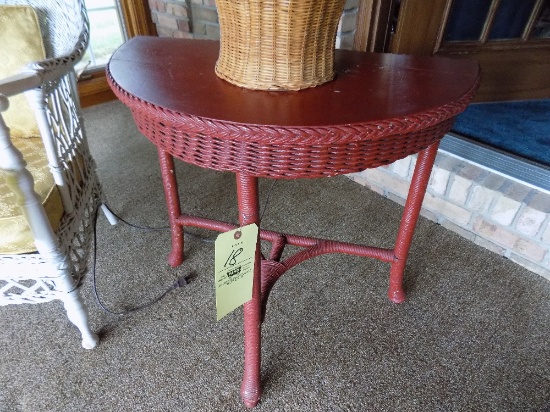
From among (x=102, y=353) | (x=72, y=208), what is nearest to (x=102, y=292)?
(x=102, y=353)

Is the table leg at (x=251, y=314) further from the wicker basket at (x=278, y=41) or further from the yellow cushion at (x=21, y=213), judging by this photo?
the yellow cushion at (x=21, y=213)

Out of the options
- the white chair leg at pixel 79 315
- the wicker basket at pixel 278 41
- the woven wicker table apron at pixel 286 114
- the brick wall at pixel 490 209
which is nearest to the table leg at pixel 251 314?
the woven wicker table apron at pixel 286 114

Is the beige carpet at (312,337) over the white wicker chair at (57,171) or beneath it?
beneath

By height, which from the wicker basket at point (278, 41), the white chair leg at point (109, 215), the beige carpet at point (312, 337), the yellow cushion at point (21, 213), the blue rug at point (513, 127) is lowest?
the beige carpet at point (312, 337)

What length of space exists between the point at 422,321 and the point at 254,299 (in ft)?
1.72

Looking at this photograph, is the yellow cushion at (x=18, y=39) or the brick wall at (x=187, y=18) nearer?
the yellow cushion at (x=18, y=39)

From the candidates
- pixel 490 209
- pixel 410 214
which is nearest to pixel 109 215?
pixel 410 214

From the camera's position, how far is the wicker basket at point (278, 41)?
581mm

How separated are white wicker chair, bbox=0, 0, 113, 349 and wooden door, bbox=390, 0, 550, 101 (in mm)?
951

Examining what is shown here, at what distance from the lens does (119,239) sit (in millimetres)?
1321

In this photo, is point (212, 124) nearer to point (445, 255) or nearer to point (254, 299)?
point (254, 299)

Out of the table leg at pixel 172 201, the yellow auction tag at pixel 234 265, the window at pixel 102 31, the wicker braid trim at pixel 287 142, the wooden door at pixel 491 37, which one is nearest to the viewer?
the wicker braid trim at pixel 287 142

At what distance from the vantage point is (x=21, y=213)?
2.55 feet

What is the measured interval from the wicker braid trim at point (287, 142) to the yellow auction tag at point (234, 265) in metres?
0.11
